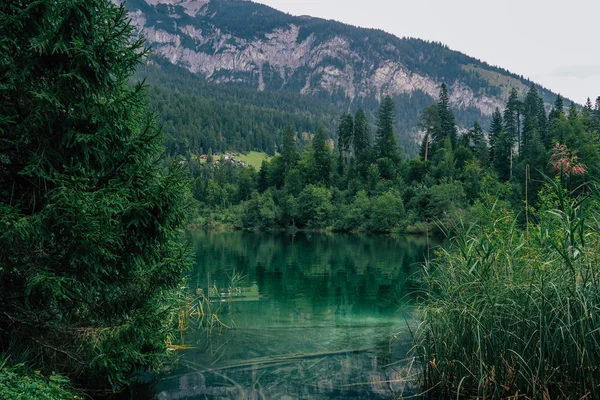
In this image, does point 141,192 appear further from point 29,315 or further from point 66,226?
point 29,315

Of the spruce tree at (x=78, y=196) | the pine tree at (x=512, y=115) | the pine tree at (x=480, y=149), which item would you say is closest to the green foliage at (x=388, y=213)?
the pine tree at (x=480, y=149)

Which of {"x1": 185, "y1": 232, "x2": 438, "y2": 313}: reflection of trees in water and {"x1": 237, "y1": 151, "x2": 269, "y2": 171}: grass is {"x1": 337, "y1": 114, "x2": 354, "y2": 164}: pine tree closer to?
{"x1": 185, "y1": 232, "x2": 438, "y2": 313}: reflection of trees in water

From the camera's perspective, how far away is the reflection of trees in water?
25.9 meters

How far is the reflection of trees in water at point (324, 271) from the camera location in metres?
25.9

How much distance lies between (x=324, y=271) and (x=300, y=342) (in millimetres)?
20915

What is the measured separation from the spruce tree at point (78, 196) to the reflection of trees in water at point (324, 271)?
32.7ft

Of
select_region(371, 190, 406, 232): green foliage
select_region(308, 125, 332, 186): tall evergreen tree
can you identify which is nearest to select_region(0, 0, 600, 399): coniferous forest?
select_region(371, 190, 406, 232): green foliage

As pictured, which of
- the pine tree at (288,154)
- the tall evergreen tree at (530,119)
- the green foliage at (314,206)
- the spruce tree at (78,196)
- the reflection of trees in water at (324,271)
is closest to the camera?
the spruce tree at (78,196)

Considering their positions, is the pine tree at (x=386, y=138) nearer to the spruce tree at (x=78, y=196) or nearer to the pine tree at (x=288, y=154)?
the pine tree at (x=288, y=154)

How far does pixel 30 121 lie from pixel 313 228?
86.1 metres

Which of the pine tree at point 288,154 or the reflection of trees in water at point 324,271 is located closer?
the reflection of trees in water at point 324,271

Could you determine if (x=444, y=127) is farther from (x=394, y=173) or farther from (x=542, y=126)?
(x=542, y=126)

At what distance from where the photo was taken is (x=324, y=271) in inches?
1433

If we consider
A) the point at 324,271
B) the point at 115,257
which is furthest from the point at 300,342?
the point at 324,271
